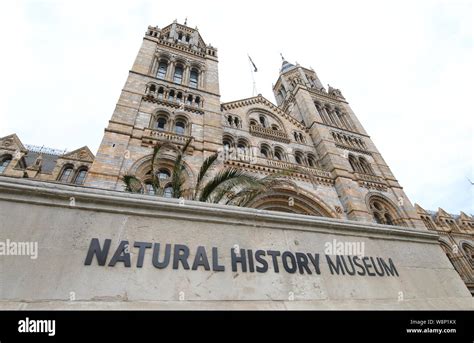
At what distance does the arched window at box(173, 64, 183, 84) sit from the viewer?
1694cm

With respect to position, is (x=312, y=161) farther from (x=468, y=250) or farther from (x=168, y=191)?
(x=468, y=250)

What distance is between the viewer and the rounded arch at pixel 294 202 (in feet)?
42.7

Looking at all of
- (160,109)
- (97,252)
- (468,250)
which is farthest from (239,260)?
(468,250)

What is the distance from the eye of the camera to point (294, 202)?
1329cm

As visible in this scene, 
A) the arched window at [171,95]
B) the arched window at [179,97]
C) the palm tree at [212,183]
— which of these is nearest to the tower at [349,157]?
the palm tree at [212,183]

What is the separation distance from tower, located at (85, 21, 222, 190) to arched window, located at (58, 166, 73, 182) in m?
6.74

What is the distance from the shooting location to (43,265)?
2.39 meters

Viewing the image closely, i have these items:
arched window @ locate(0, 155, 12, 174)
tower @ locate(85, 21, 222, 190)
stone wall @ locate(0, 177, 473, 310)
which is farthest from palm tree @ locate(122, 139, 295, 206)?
arched window @ locate(0, 155, 12, 174)

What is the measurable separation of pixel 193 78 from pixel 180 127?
6095 millimetres

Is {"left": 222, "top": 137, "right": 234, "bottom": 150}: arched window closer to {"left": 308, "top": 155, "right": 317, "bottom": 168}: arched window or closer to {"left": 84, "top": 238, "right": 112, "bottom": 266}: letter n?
{"left": 308, "top": 155, "right": 317, "bottom": 168}: arched window

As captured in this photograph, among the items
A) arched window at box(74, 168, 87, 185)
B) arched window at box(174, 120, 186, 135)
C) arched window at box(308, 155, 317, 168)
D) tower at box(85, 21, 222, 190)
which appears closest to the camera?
tower at box(85, 21, 222, 190)

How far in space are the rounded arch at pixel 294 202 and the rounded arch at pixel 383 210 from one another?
3.58 m
